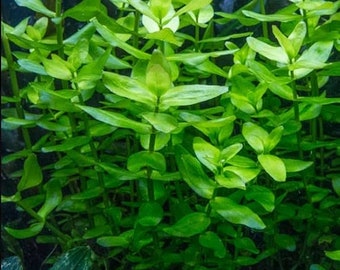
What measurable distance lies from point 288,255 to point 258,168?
44 centimetres

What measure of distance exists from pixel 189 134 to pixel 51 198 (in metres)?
0.35

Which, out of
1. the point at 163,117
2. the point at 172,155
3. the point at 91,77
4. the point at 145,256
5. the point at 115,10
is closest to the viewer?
the point at 163,117

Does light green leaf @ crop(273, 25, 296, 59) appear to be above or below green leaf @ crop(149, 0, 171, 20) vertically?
below

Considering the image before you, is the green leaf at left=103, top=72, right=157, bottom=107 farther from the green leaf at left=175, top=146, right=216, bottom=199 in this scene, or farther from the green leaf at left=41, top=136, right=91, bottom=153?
the green leaf at left=41, top=136, right=91, bottom=153

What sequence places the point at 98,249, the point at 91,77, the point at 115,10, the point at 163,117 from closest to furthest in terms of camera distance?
the point at 163,117 < the point at 91,77 < the point at 98,249 < the point at 115,10

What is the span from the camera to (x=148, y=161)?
43.0 inches

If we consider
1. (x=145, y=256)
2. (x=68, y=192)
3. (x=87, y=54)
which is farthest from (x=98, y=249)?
(x=87, y=54)

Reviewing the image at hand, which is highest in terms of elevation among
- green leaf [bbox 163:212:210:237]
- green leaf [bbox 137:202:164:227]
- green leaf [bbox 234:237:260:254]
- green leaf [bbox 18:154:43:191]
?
green leaf [bbox 163:212:210:237]

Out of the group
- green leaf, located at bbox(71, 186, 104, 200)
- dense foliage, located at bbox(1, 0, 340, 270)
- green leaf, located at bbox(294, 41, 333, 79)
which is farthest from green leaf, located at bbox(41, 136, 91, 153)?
green leaf, located at bbox(294, 41, 333, 79)

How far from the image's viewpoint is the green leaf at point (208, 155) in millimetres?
1042

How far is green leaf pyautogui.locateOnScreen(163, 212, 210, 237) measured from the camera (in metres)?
1.10

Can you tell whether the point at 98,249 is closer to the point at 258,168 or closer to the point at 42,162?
the point at 42,162

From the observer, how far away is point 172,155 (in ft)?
4.11

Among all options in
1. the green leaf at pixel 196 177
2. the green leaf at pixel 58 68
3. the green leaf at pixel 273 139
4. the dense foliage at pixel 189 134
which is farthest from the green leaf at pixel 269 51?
the green leaf at pixel 58 68
